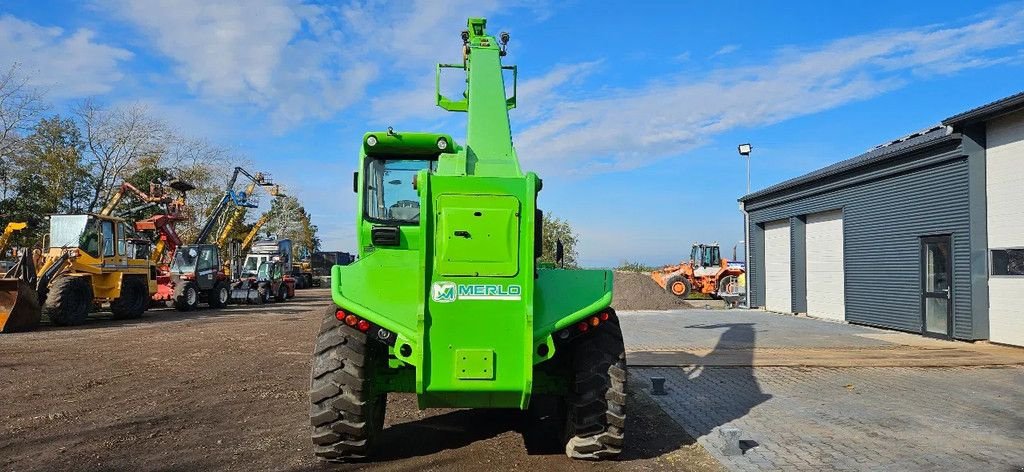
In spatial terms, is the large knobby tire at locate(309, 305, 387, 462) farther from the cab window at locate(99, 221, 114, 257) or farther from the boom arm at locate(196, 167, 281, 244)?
the boom arm at locate(196, 167, 281, 244)

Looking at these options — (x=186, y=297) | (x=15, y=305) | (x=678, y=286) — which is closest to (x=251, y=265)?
(x=186, y=297)

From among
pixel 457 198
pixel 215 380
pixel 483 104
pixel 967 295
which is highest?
pixel 483 104

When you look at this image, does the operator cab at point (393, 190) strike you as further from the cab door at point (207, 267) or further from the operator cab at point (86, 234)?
the cab door at point (207, 267)

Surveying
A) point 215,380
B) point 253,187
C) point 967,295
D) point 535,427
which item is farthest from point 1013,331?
point 253,187

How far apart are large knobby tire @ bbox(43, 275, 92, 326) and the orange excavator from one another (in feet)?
70.0

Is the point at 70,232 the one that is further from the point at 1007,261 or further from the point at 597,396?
the point at 1007,261

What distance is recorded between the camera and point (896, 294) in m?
15.1

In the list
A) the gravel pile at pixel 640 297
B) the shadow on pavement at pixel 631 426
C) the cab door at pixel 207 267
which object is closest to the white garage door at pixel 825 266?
the gravel pile at pixel 640 297

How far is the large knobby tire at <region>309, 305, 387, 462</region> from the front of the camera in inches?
199

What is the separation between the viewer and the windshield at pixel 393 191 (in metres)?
6.40

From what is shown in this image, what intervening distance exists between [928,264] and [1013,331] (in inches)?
98.4

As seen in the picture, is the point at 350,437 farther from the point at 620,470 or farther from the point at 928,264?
the point at 928,264

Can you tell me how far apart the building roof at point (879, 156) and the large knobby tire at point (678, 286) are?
251 inches

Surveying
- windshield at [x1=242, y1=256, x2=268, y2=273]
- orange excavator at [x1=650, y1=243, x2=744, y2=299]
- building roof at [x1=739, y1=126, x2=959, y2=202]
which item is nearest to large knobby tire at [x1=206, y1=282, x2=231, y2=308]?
windshield at [x1=242, y1=256, x2=268, y2=273]
